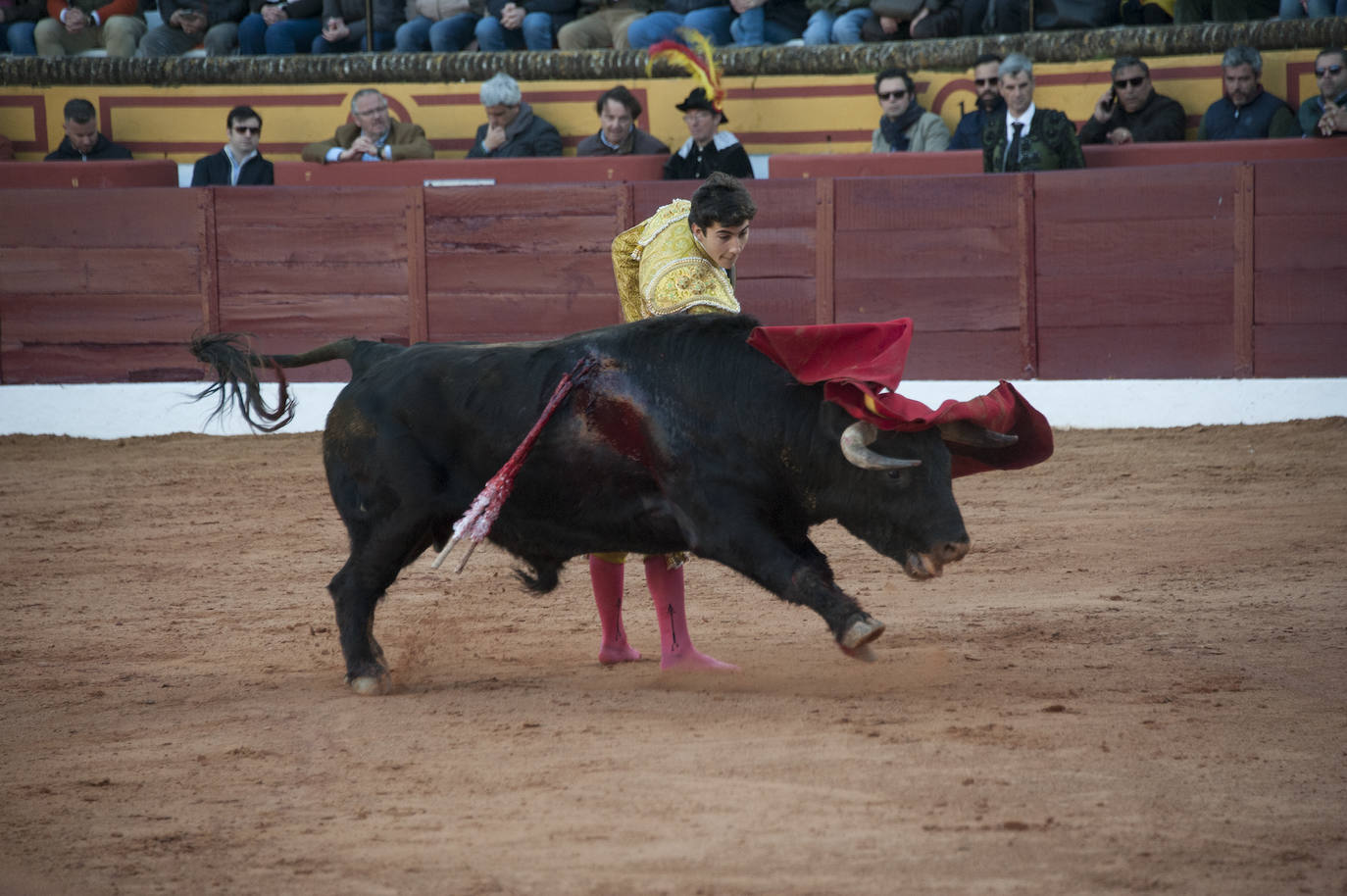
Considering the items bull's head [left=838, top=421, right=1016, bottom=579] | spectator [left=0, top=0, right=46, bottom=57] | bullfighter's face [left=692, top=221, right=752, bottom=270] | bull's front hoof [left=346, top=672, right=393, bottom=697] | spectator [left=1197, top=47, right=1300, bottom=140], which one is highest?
spectator [left=0, top=0, right=46, bottom=57]

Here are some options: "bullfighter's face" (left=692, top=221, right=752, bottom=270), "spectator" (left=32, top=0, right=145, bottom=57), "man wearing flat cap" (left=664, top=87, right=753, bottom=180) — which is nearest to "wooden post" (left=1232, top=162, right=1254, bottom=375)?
"man wearing flat cap" (left=664, top=87, right=753, bottom=180)

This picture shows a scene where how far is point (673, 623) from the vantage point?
3.57 metres

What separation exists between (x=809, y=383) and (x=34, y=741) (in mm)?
1752

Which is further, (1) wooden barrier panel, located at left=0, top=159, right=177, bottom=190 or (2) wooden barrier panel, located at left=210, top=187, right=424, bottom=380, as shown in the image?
(1) wooden barrier panel, located at left=0, top=159, right=177, bottom=190

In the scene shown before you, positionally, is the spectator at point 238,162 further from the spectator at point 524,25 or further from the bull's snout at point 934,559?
the bull's snout at point 934,559

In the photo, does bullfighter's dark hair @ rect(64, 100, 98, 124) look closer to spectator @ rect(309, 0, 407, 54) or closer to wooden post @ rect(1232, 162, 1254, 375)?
spectator @ rect(309, 0, 407, 54)

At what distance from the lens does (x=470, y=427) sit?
3.48 m

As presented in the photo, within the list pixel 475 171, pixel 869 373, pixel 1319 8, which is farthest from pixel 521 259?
pixel 869 373

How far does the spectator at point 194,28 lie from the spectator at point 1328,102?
A: 20.5ft

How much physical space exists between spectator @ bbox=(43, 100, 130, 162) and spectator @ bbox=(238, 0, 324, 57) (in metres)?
1.14

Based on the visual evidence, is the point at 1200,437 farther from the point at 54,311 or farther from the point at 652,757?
the point at 54,311

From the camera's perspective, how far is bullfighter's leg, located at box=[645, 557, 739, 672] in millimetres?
3549

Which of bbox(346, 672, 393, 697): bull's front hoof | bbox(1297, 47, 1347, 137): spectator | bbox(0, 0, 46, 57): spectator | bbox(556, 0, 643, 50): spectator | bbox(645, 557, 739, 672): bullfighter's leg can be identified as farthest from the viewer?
bbox(0, 0, 46, 57): spectator

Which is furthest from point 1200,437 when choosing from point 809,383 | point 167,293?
point 167,293
